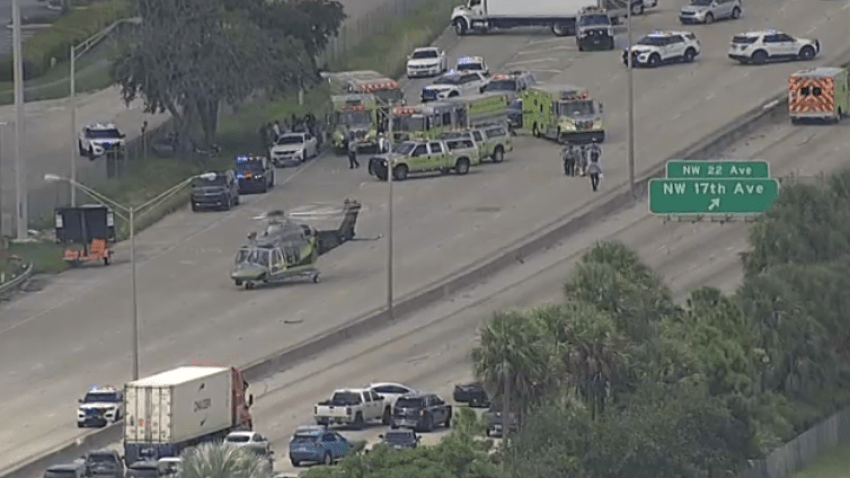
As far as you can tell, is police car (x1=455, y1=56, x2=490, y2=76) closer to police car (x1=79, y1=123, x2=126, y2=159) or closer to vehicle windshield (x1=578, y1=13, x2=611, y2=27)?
vehicle windshield (x1=578, y1=13, x2=611, y2=27)

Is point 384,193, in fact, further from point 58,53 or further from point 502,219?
point 58,53

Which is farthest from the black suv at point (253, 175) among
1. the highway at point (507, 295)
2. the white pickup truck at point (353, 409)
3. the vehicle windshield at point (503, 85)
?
the white pickup truck at point (353, 409)

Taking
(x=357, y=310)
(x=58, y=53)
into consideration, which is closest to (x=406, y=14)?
(x=58, y=53)

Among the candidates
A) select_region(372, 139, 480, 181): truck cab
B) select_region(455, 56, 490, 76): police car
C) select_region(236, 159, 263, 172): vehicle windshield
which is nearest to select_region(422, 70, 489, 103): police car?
select_region(455, 56, 490, 76): police car

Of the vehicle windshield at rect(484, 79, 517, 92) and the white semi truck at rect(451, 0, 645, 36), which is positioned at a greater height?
the white semi truck at rect(451, 0, 645, 36)

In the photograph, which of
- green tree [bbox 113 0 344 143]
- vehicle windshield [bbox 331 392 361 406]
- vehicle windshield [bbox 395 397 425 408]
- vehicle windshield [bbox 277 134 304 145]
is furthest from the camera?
vehicle windshield [bbox 277 134 304 145]

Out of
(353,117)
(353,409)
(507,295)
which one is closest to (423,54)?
(353,117)

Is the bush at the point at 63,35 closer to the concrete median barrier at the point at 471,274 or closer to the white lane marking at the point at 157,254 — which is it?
the white lane marking at the point at 157,254
